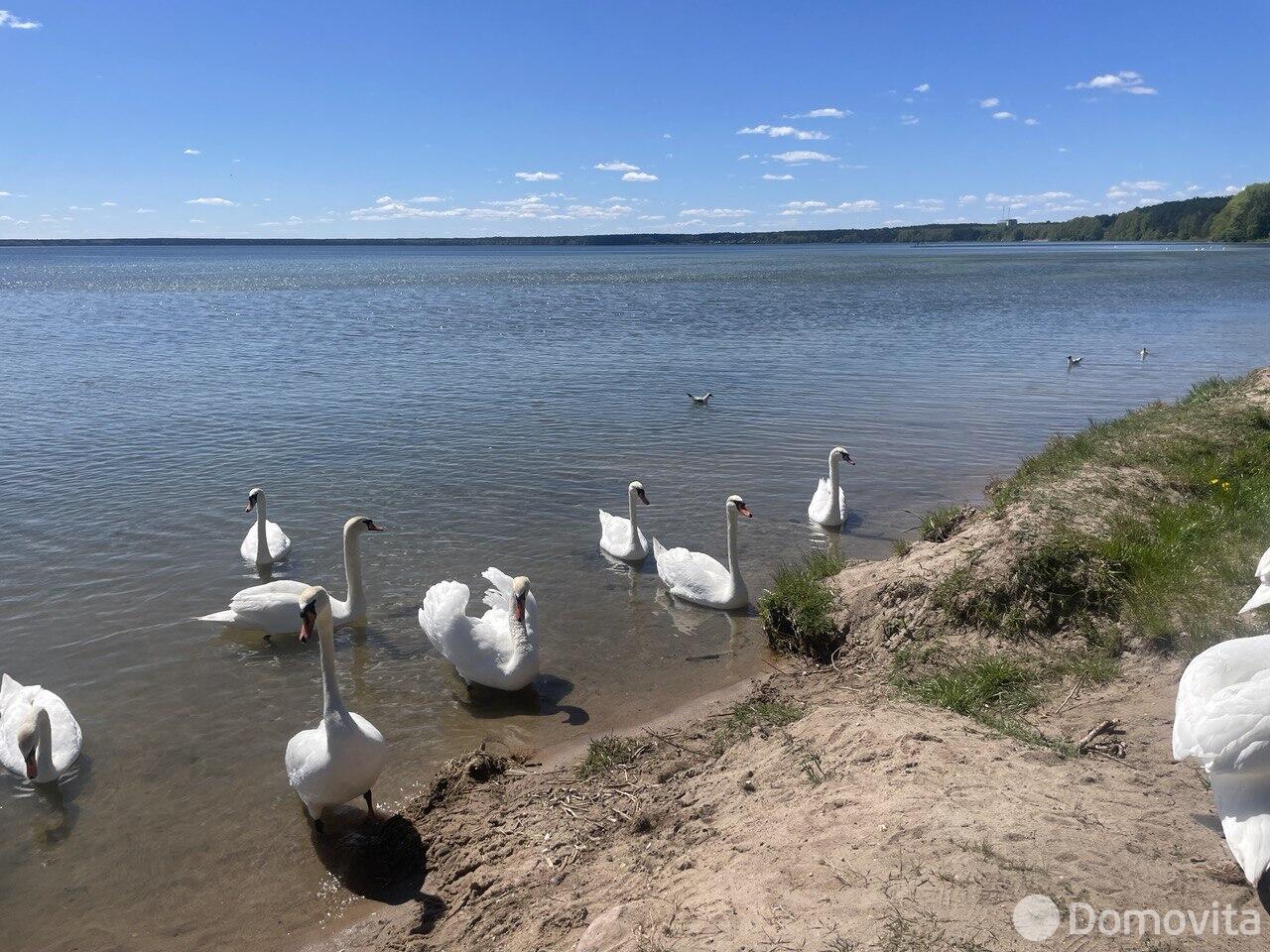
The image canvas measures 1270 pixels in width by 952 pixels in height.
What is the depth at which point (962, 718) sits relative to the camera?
5.47m

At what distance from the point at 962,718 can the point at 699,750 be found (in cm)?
174

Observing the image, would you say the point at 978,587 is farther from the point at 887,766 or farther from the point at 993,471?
the point at 993,471

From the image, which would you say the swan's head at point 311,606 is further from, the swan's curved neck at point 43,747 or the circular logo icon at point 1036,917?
the circular logo icon at point 1036,917

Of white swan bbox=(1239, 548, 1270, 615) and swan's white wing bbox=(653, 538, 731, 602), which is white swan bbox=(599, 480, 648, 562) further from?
white swan bbox=(1239, 548, 1270, 615)

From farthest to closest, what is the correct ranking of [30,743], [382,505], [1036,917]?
[382,505] < [30,743] < [1036,917]

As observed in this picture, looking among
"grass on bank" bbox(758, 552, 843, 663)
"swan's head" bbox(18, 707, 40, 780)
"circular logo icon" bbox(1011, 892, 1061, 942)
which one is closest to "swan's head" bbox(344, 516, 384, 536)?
"swan's head" bbox(18, 707, 40, 780)

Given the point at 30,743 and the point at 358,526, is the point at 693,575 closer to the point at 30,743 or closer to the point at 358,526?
the point at 358,526

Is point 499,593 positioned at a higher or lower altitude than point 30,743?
higher

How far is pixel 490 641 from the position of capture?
792 cm

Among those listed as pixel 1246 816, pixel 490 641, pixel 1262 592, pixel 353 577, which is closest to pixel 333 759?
pixel 490 641

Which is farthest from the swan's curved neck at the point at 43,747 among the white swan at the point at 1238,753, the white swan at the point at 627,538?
the white swan at the point at 1238,753

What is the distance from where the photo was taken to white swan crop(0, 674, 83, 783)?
6.56 metres

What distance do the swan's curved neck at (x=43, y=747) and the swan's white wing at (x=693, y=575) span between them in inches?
232

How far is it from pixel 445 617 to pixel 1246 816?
609cm
